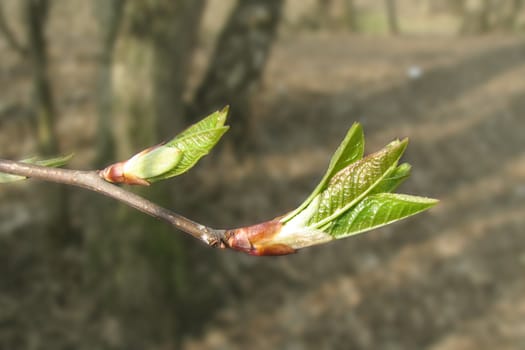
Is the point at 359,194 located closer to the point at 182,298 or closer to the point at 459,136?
the point at 182,298

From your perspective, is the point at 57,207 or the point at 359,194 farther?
the point at 57,207

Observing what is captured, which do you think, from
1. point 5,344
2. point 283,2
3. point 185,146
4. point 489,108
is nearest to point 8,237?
point 5,344

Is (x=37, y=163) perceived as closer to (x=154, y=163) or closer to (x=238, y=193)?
(x=154, y=163)

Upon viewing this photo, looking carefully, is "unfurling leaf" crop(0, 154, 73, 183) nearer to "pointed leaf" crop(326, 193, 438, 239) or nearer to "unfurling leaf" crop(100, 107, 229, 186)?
"unfurling leaf" crop(100, 107, 229, 186)

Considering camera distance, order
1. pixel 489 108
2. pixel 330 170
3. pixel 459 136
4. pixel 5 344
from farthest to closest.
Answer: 1. pixel 489 108
2. pixel 459 136
3. pixel 5 344
4. pixel 330 170

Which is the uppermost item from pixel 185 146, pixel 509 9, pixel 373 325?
pixel 509 9

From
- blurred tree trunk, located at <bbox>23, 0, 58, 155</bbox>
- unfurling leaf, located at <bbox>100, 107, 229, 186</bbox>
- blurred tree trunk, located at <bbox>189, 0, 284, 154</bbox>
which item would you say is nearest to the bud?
unfurling leaf, located at <bbox>100, 107, 229, 186</bbox>

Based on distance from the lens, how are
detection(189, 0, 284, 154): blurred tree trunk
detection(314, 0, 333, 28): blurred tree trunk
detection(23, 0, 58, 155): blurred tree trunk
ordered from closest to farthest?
detection(23, 0, 58, 155): blurred tree trunk
detection(189, 0, 284, 154): blurred tree trunk
detection(314, 0, 333, 28): blurred tree trunk
